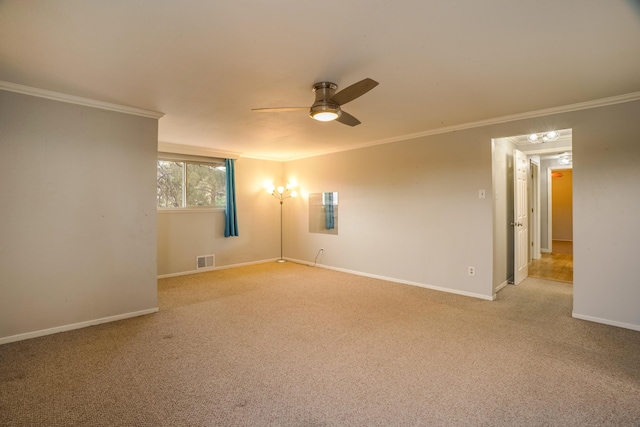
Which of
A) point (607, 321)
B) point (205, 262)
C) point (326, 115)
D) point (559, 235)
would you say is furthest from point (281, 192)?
point (559, 235)

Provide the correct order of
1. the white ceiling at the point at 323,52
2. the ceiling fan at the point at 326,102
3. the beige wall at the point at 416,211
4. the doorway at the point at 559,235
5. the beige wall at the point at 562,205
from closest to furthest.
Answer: the white ceiling at the point at 323,52 → the ceiling fan at the point at 326,102 → the beige wall at the point at 416,211 → the doorway at the point at 559,235 → the beige wall at the point at 562,205

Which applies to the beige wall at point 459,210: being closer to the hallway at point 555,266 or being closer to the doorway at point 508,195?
the doorway at point 508,195

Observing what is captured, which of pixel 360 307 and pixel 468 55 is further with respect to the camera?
pixel 360 307

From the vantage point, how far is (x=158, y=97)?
301 cm

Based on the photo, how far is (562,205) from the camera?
30.4ft

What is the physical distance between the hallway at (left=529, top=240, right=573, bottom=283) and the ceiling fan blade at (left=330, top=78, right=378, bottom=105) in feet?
16.1

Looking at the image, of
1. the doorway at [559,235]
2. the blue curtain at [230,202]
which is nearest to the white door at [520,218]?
the doorway at [559,235]

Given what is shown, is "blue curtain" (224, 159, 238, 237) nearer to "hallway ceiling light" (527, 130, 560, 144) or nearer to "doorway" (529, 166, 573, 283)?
"hallway ceiling light" (527, 130, 560, 144)

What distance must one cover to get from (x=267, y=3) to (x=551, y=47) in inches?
78.5

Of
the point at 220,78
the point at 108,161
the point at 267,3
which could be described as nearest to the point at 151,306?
the point at 108,161

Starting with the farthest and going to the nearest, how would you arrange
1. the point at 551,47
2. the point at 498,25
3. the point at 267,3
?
the point at 551,47 < the point at 498,25 < the point at 267,3

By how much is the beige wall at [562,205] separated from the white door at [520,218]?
17.9 feet

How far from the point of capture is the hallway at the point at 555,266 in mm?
5141

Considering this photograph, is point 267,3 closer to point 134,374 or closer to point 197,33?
point 197,33
